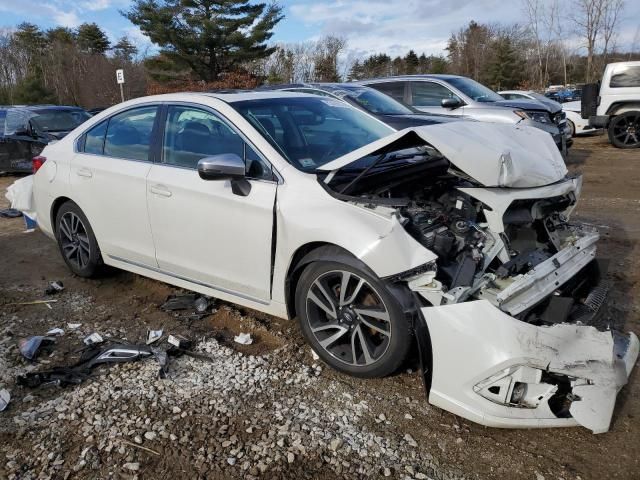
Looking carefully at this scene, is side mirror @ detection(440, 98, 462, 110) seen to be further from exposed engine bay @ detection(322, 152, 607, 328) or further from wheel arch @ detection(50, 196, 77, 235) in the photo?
wheel arch @ detection(50, 196, 77, 235)

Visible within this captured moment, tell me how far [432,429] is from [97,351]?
232cm

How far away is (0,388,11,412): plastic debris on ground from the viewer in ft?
9.80

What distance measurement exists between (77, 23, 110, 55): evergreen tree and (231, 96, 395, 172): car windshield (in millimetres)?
47931

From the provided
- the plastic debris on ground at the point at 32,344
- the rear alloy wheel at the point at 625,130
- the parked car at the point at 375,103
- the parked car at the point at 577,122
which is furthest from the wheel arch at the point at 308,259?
the parked car at the point at 577,122

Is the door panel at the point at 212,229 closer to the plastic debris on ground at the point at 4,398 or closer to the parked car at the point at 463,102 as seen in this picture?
the plastic debris on ground at the point at 4,398

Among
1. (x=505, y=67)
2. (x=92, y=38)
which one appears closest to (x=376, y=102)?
(x=505, y=67)

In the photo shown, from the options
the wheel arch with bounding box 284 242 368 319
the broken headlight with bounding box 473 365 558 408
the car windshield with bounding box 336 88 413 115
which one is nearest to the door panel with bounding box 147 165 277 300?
the wheel arch with bounding box 284 242 368 319

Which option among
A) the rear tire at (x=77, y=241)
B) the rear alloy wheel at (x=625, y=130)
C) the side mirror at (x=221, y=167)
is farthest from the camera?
the rear alloy wheel at (x=625, y=130)

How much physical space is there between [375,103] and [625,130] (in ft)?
27.2

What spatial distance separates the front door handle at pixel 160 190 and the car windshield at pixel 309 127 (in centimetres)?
80

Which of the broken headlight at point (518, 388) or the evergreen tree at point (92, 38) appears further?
the evergreen tree at point (92, 38)

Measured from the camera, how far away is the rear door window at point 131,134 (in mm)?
4113

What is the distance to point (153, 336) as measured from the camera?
376 centimetres

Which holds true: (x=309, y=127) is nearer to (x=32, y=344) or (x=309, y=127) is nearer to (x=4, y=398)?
(x=32, y=344)
